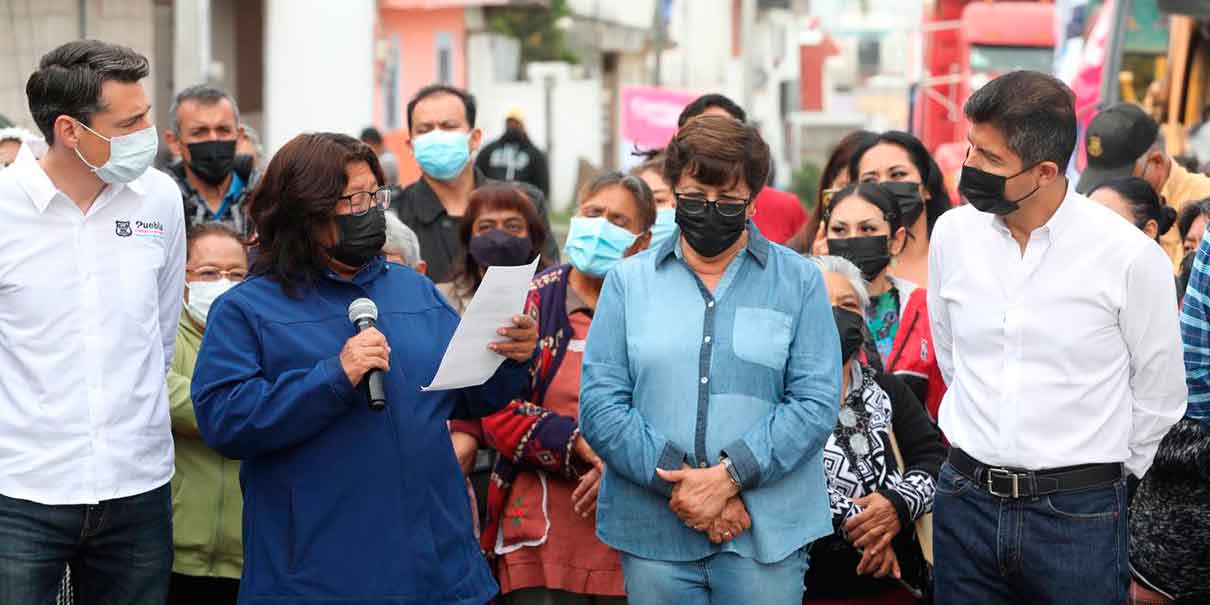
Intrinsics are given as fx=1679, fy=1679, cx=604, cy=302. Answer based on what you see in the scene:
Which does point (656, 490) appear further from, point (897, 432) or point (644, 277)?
point (897, 432)

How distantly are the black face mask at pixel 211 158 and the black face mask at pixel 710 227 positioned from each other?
3165mm

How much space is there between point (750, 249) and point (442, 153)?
3335mm

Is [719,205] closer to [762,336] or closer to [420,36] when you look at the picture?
[762,336]

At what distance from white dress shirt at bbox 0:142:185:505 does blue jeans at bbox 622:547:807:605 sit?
1504 millimetres

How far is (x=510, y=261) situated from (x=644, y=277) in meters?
1.76

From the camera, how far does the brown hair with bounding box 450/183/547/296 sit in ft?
22.0

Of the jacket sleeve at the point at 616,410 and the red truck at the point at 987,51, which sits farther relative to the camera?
the red truck at the point at 987,51

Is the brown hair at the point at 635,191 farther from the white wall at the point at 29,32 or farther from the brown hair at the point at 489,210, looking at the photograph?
the white wall at the point at 29,32

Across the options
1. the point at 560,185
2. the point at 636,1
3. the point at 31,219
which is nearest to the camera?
the point at 31,219

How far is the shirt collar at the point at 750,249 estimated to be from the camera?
16.1ft

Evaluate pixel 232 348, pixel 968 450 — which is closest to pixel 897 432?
pixel 968 450

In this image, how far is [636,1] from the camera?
42.1 metres

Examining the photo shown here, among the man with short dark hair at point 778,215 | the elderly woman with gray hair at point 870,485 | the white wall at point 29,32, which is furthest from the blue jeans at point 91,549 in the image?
the white wall at point 29,32

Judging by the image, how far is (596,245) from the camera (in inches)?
240
